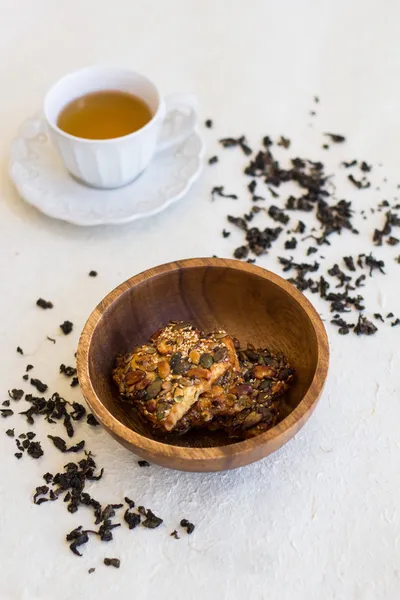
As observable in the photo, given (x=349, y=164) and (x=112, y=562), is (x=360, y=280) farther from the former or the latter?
(x=112, y=562)

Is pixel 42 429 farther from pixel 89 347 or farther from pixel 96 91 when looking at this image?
pixel 96 91

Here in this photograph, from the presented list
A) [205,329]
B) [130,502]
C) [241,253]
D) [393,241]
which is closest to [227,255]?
[241,253]

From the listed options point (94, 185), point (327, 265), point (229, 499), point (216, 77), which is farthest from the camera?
point (216, 77)

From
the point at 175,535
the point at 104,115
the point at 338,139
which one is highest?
the point at 104,115

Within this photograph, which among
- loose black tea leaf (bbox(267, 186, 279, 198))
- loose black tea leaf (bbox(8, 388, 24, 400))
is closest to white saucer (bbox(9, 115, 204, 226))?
loose black tea leaf (bbox(267, 186, 279, 198))

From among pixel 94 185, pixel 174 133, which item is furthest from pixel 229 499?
pixel 174 133

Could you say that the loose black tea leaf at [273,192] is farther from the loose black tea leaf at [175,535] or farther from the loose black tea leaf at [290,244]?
the loose black tea leaf at [175,535]

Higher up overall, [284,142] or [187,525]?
[284,142]
